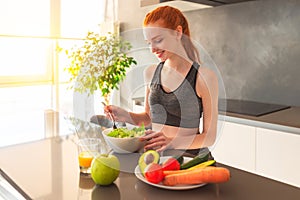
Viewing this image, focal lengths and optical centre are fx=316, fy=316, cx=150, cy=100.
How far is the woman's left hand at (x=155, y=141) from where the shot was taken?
1.00 metres

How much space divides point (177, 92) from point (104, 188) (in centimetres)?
67

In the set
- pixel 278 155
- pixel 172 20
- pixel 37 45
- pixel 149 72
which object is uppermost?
pixel 37 45

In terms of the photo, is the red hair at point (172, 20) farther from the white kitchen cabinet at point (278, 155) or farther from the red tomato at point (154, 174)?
the white kitchen cabinet at point (278, 155)

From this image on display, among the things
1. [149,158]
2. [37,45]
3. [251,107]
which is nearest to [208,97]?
[149,158]

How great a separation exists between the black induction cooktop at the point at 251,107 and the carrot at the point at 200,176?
109 centimetres

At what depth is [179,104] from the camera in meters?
1.43

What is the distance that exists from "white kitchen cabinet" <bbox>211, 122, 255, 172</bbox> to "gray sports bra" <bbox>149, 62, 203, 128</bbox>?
0.56 m

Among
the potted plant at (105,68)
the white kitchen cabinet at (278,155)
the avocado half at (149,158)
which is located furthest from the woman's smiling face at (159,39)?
the white kitchen cabinet at (278,155)

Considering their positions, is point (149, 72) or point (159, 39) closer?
point (159, 39)

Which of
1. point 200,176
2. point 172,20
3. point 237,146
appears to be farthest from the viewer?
point 237,146

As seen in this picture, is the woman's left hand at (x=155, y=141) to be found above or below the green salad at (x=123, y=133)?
below

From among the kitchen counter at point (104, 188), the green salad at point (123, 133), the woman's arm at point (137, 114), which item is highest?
the woman's arm at point (137, 114)

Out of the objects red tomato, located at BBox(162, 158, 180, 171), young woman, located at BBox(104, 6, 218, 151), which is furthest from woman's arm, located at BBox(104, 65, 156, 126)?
red tomato, located at BBox(162, 158, 180, 171)

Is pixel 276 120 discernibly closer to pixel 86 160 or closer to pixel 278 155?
pixel 278 155
